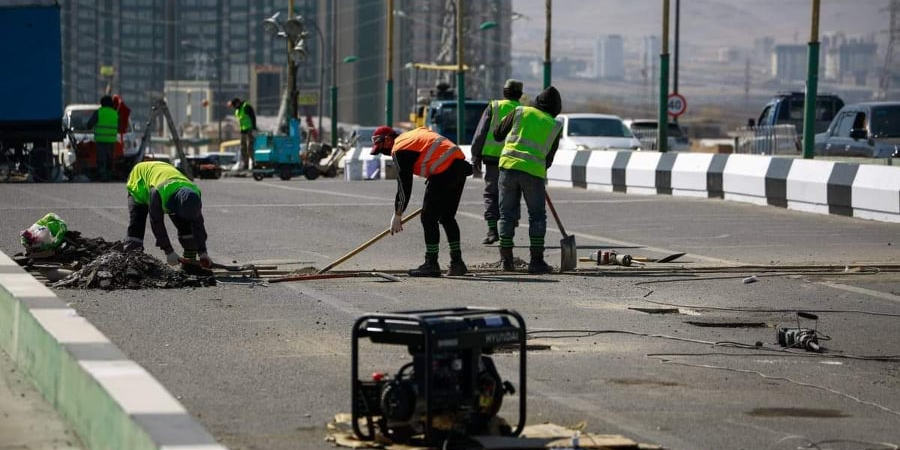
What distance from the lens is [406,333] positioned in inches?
285

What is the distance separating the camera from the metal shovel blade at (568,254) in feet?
51.5

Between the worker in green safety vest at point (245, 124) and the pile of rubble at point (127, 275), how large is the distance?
29141 millimetres

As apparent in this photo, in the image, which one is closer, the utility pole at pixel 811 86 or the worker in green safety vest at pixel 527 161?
the worker in green safety vest at pixel 527 161

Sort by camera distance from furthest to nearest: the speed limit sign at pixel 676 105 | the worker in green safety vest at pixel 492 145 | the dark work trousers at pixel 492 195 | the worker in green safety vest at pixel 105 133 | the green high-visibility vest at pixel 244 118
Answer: the speed limit sign at pixel 676 105 < the green high-visibility vest at pixel 244 118 < the worker in green safety vest at pixel 105 133 < the dark work trousers at pixel 492 195 < the worker in green safety vest at pixel 492 145

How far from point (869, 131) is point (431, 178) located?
1874 centimetres

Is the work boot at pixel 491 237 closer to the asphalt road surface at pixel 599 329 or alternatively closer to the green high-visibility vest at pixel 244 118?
the asphalt road surface at pixel 599 329

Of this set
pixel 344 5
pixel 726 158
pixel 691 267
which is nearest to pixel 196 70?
pixel 344 5

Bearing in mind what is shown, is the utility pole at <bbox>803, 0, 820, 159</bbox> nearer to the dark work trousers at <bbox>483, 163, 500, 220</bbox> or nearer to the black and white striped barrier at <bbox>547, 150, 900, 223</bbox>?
the black and white striped barrier at <bbox>547, 150, 900, 223</bbox>

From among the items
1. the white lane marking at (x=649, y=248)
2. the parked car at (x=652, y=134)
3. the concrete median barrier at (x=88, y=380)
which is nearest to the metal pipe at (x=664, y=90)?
the parked car at (x=652, y=134)

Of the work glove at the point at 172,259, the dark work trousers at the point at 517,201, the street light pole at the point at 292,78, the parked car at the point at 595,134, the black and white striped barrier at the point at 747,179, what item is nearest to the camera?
the work glove at the point at 172,259

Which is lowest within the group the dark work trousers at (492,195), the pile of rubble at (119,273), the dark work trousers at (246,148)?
the dark work trousers at (246,148)

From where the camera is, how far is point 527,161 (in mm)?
16297

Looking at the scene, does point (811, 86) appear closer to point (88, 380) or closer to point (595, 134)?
point (595, 134)

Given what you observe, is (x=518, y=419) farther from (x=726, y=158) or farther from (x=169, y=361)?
(x=726, y=158)
